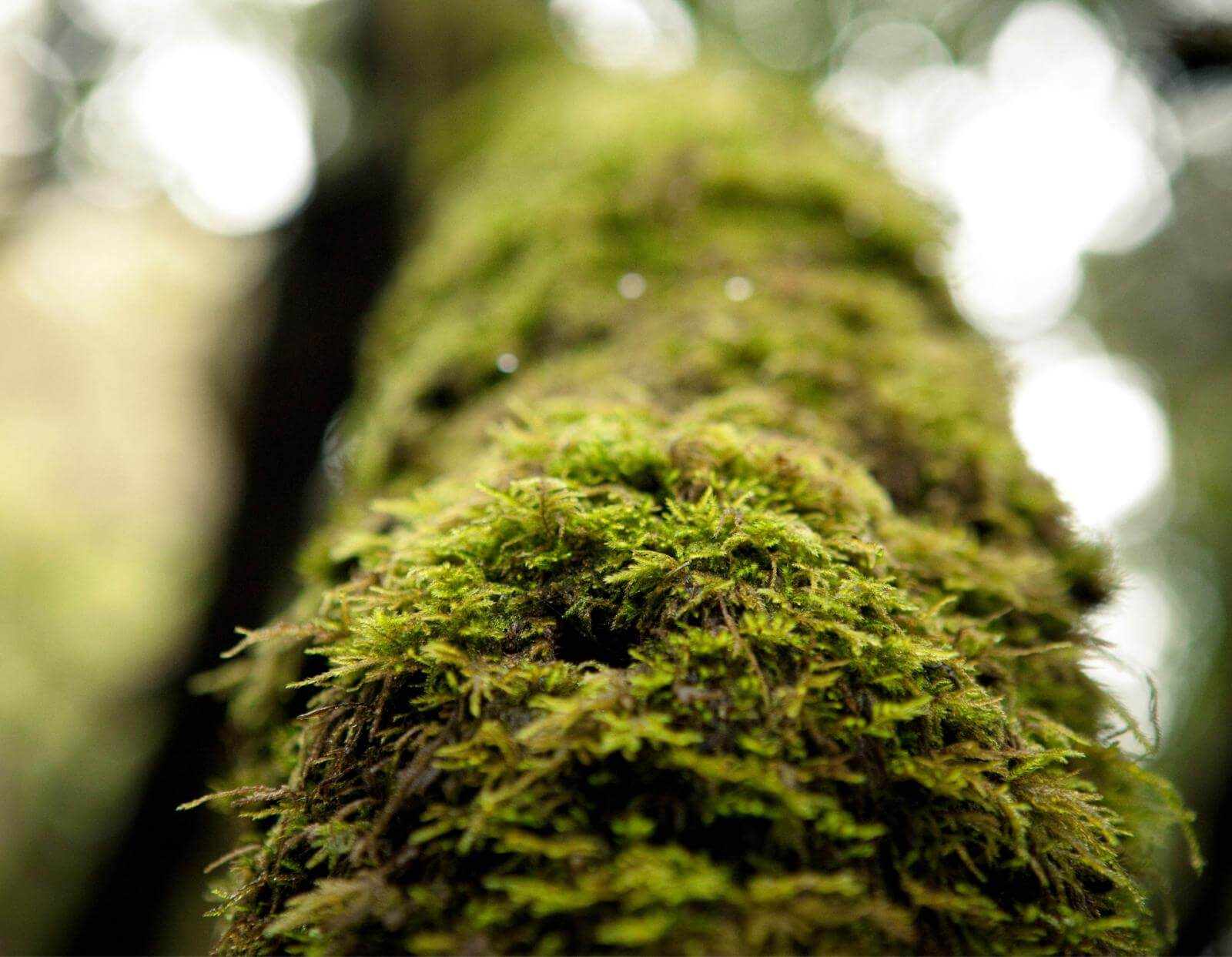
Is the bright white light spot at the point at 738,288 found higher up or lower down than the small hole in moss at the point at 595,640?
higher up

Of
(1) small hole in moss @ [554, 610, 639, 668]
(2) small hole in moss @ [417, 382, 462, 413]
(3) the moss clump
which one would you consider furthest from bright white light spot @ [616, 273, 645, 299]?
(1) small hole in moss @ [554, 610, 639, 668]

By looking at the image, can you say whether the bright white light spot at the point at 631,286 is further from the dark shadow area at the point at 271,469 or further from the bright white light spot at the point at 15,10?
the bright white light spot at the point at 15,10

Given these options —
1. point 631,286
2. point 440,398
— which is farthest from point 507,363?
point 631,286

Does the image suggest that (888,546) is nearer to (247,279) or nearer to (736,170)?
(736,170)

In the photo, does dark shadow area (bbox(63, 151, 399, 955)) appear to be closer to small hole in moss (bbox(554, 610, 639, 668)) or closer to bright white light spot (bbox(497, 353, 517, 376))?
bright white light spot (bbox(497, 353, 517, 376))

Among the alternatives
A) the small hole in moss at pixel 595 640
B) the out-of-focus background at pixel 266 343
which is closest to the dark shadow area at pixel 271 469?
the out-of-focus background at pixel 266 343

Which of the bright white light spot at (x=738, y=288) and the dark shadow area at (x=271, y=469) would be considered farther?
the dark shadow area at (x=271, y=469)

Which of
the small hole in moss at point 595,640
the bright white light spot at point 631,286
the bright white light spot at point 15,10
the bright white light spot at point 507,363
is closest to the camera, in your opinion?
the small hole in moss at point 595,640
